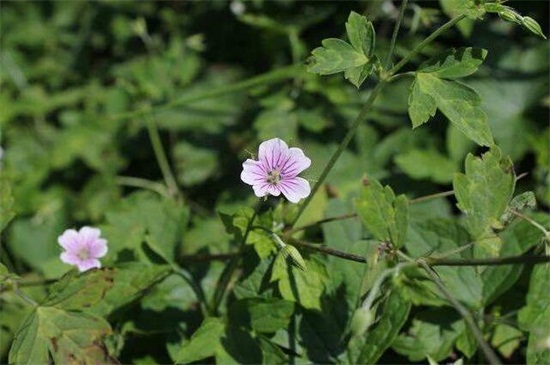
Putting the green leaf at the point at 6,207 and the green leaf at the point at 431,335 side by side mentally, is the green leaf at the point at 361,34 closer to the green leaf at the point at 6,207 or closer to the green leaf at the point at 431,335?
the green leaf at the point at 431,335

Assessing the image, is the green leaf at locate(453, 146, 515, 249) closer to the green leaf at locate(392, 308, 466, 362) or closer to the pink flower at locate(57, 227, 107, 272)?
the green leaf at locate(392, 308, 466, 362)

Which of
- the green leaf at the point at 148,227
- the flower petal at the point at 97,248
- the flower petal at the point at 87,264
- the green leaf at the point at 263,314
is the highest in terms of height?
the green leaf at the point at 148,227

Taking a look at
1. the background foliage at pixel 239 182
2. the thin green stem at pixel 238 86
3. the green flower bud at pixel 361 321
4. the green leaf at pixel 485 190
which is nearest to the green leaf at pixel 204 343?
the background foliage at pixel 239 182

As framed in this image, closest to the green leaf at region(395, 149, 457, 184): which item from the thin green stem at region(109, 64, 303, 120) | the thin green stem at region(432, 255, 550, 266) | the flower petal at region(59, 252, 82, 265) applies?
the thin green stem at region(109, 64, 303, 120)

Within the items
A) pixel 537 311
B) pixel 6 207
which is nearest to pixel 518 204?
pixel 537 311

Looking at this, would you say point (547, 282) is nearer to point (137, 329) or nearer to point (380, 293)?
point (380, 293)

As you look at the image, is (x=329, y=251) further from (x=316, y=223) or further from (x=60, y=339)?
(x=60, y=339)

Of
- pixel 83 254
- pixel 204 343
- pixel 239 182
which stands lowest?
pixel 204 343

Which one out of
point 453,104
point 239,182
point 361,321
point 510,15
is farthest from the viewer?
point 239,182
